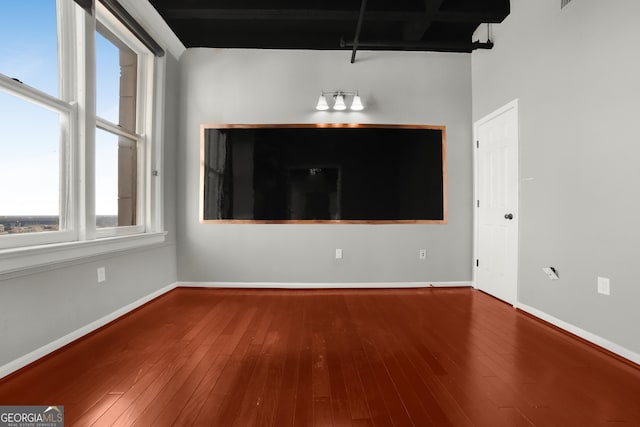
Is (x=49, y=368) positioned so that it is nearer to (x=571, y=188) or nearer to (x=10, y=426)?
(x=10, y=426)

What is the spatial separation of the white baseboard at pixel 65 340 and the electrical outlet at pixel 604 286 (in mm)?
3874

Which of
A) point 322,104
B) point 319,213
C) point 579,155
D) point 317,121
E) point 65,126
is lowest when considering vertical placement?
point 319,213

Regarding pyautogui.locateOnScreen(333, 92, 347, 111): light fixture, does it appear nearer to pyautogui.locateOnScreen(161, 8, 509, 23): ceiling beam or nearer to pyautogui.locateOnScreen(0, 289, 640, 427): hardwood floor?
pyautogui.locateOnScreen(161, 8, 509, 23): ceiling beam

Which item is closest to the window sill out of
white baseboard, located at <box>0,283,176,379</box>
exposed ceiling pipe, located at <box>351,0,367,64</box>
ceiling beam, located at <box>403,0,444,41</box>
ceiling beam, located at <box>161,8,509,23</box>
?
white baseboard, located at <box>0,283,176,379</box>

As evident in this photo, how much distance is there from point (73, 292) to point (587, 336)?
152 inches

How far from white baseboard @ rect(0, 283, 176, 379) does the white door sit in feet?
12.5

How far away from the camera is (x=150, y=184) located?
3.09 meters

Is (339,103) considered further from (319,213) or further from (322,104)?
(319,213)

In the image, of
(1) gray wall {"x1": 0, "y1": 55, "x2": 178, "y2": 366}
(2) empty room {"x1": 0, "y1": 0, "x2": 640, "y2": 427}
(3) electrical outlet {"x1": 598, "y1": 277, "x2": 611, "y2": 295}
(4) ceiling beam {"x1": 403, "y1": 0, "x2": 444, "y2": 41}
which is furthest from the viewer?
(4) ceiling beam {"x1": 403, "y1": 0, "x2": 444, "y2": 41}

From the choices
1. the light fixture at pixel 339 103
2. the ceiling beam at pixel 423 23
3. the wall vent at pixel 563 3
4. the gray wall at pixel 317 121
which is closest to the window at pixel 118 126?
the gray wall at pixel 317 121

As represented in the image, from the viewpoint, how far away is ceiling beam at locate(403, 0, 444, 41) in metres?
2.79

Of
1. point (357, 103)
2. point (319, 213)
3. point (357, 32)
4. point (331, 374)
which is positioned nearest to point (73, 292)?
point (331, 374)

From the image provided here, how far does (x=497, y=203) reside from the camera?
10.2ft

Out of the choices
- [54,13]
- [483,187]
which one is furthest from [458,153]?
[54,13]
